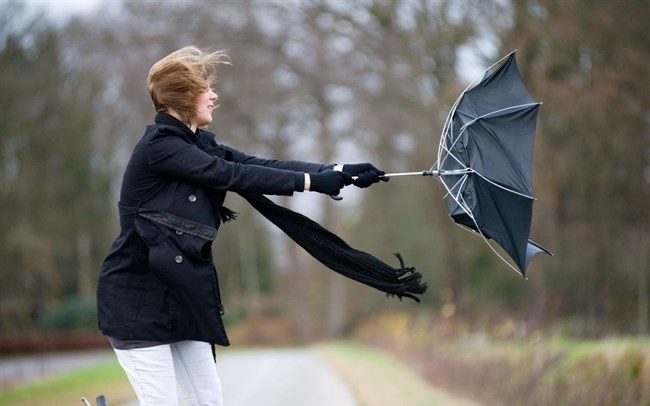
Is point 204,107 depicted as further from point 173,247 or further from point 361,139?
point 361,139

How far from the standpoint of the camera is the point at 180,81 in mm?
4559

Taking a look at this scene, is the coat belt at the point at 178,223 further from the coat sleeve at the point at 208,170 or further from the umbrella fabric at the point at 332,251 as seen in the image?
the umbrella fabric at the point at 332,251

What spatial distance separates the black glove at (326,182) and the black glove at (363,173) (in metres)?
0.10

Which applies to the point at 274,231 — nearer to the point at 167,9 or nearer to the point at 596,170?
the point at 167,9

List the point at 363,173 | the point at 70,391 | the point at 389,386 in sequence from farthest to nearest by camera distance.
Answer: the point at 70,391
the point at 389,386
the point at 363,173

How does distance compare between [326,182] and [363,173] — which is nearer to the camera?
[326,182]

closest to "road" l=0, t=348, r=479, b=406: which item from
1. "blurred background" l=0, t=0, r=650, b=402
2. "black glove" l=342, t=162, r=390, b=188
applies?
"blurred background" l=0, t=0, r=650, b=402

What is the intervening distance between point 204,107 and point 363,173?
0.81 m

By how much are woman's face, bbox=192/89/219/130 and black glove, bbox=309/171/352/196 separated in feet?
1.85

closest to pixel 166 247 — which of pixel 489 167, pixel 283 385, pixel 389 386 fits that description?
pixel 489 167

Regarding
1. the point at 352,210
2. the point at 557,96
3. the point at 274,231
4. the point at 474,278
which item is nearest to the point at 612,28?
the point at 557,96

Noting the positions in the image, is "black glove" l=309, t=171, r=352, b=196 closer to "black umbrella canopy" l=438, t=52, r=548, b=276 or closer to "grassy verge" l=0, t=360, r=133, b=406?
"black umbrella canopy" l=438, t=52, r=548, b=276

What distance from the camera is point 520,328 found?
14.4 m

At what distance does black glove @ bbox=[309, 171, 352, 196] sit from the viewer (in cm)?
464
